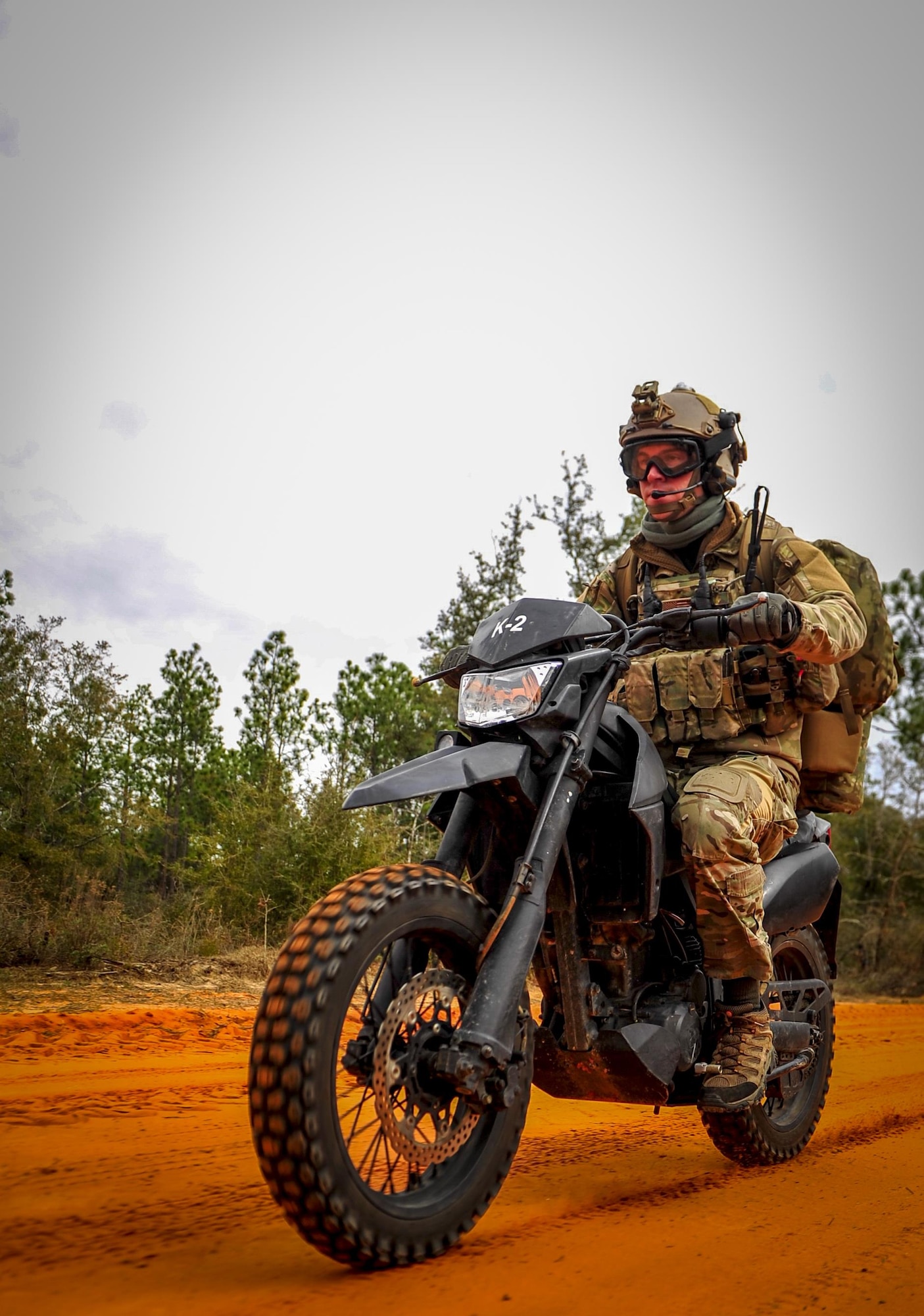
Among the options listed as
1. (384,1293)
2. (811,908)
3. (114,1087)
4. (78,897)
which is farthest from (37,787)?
(384,1293)

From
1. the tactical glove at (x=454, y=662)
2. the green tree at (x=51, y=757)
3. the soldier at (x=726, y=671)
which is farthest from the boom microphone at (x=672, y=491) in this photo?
the green tree at (x=51, y=757)

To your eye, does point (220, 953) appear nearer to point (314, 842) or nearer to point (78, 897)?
point (78, 897)

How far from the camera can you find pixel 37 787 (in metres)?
12.3

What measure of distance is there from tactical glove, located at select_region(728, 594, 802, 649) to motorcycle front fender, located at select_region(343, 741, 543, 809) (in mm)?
860

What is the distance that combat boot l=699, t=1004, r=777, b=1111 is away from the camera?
3670 millimetres

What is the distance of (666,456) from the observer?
447cm

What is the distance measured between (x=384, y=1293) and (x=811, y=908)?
8.88 feet

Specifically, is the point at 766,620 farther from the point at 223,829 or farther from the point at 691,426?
the point at 223,829

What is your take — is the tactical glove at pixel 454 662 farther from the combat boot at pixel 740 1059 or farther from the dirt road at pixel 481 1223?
the dirt road at pixel 481 1223

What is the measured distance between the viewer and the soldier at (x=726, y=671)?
3.68 m

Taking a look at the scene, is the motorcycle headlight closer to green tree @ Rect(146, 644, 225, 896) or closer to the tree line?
the tree line

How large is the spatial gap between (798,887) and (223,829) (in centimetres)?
977

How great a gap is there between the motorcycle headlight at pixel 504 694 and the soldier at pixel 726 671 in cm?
72

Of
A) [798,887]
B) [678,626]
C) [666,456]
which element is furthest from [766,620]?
[798,887]
